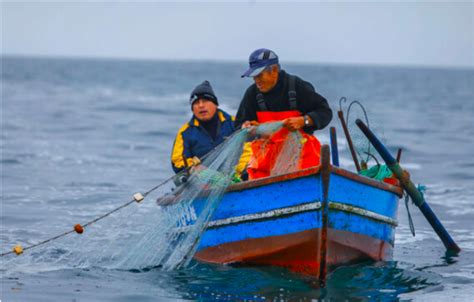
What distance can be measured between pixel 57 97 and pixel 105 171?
25883 millimetres

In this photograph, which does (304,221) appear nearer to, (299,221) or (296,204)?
(299,221)

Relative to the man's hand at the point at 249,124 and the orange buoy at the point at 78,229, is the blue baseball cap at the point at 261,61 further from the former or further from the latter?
the orange buoy at the point at 78,229

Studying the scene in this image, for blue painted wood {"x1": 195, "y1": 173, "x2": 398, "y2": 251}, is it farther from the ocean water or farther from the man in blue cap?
the man in blue cap

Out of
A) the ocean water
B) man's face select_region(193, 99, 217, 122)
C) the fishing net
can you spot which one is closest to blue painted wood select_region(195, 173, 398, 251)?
the fishing net

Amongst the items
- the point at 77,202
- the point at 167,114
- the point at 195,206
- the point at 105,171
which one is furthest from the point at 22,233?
the point at 167,114

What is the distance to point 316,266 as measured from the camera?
8.23 metres

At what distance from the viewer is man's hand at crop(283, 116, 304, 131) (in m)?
8.11

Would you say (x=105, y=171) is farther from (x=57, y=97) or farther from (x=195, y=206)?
(x=57, y=97)

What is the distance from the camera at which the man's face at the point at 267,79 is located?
837 cm

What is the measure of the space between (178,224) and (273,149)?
137 centimetres

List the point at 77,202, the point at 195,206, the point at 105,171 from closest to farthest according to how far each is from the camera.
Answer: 1. the point at 195,206
2. the point at 77,202
3. the point at 105,171

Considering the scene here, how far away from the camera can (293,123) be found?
812cm

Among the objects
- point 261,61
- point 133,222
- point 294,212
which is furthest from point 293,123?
point 133,222

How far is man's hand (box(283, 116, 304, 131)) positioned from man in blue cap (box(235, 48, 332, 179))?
0.09 feet
